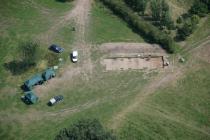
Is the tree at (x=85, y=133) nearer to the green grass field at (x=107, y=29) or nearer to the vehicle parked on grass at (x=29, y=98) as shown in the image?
the vehicle parked on grass at (x=29, y=98)

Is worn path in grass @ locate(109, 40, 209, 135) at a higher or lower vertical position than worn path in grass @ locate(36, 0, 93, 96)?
lower

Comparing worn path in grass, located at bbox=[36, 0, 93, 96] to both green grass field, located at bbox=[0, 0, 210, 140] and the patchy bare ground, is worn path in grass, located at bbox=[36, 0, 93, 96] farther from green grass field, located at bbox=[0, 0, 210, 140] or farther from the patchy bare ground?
the patchy bare ground

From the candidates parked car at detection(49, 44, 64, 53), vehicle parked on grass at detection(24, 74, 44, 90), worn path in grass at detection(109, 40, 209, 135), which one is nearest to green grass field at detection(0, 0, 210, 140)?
worn path in grass at detection(109, 40, 209, 135)

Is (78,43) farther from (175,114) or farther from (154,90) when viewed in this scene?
(175,114)

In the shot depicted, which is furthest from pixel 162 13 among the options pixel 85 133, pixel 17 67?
pixel 85 133

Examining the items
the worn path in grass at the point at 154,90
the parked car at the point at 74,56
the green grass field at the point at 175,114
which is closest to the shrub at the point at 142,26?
the worn path in grass at the point at 154,90

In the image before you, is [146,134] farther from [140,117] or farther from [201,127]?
[201,127]
